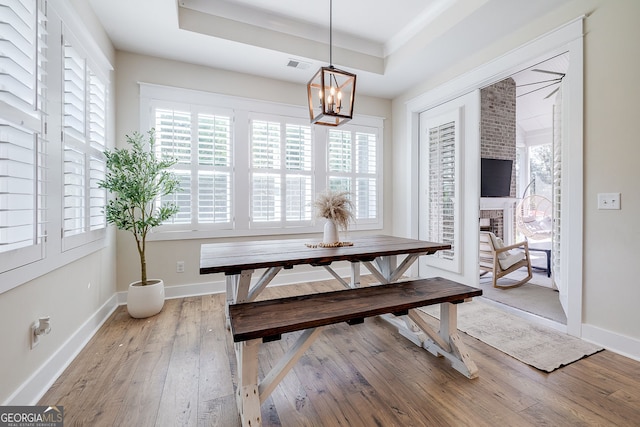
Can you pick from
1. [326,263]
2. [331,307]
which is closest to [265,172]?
[326,263]

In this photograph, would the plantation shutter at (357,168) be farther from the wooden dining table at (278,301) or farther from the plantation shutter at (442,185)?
the wooden dining table at (278,301)

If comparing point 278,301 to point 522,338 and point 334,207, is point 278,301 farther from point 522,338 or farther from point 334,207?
point 522,338

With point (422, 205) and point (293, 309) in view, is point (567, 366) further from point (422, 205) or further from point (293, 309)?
point (422, 205)

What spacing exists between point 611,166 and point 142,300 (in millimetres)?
4094

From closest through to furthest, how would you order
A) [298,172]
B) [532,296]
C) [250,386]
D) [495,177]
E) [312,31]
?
[250,386] → [312,31] → [532,296] → [298,172] → [495,177]

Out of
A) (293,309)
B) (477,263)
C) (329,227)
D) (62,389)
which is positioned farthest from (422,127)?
(62,389)

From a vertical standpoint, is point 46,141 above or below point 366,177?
below

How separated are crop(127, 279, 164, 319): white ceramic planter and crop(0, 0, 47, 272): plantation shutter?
116 centimetres

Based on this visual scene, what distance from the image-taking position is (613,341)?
2066 millimetres

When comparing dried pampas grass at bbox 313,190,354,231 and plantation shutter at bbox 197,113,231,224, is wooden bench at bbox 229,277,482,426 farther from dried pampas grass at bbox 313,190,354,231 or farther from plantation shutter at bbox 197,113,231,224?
plantation shutter at bbox 197,113,231,224

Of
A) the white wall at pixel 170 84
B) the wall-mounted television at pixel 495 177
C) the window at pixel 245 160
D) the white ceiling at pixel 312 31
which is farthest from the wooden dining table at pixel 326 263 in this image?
the wall-mounted television at pixel 495 177

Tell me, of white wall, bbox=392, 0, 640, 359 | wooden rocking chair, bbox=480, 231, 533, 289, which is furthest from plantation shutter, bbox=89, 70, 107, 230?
wooden rocking chair, bbox=480, 231, 533, 289

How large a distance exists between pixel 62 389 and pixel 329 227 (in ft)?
6.48

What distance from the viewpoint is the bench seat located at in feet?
4.40
